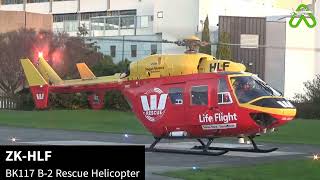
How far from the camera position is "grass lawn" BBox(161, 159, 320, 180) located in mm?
13631

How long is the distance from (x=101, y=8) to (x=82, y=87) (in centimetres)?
7366

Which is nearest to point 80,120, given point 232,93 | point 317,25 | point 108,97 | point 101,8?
point 108,97

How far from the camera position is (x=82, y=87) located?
78.8ft

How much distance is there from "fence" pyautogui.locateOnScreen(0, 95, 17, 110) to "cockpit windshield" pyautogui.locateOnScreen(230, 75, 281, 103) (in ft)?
138

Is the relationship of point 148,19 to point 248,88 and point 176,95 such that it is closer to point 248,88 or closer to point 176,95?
point 176,95

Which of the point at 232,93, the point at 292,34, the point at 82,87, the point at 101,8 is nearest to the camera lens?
the point at 232,93

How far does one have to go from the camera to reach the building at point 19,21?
79.0m

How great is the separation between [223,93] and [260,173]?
5081 mm

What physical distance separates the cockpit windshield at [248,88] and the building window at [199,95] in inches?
38.2

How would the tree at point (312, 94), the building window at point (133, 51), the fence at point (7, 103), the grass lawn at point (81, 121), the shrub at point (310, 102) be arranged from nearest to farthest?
1. the grass lawn at point (81, 121)
2. the shrub at point (310, 102)
3. the tree at point (312, 94)
4. the fence at point (7, 103)
5. the building window at point (133, 51)

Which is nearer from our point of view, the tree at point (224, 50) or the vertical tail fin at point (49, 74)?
the vertical tail fin at point (49, 74)

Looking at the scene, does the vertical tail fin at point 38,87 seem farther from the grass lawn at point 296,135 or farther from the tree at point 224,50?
the tree at point 224,50

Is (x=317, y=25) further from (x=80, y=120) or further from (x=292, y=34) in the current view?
(x=80, y=120)

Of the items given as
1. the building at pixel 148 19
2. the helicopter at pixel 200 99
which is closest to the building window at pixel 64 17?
the building at pixel 148 19
